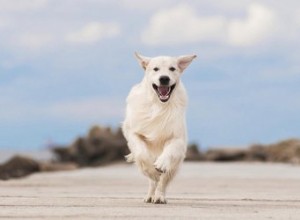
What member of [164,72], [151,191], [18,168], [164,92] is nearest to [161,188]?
[151,191]

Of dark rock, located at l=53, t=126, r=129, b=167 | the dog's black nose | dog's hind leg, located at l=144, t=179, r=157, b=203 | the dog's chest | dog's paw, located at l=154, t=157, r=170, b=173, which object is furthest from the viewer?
dark rock, located at l=53, t=126, r=129, b=167

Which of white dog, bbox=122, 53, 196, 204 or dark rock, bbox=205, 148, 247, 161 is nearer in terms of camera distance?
white dog, bbox=122, 53, 196, 204

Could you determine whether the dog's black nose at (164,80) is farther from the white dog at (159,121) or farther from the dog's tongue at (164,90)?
the dog's tongue at (164,90)

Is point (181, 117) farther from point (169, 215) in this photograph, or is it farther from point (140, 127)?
point (169, 215)

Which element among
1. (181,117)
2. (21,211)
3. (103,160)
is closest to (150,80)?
(181,117)

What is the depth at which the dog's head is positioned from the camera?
501 inches

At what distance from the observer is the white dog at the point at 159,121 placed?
12727 mm

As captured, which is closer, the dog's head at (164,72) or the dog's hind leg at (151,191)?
the dog's head at (164,72)

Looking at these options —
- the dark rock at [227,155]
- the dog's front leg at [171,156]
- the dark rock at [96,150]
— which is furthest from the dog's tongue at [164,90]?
the dark rock at [227,155]

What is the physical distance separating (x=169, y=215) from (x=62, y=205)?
178 cm

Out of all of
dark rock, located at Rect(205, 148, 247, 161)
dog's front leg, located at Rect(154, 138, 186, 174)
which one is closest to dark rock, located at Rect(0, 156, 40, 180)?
dog's front leg, located at Rect(154, 138, 186, 174)

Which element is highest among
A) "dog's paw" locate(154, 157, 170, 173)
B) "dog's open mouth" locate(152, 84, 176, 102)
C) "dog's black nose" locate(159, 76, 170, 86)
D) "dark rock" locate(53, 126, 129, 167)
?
"dark rock" locate(53, 126, 129, 167)

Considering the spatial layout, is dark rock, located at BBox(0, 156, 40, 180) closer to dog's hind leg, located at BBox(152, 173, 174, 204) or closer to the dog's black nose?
dog's hind leg, located at BBox(152, 173, 174, 204)

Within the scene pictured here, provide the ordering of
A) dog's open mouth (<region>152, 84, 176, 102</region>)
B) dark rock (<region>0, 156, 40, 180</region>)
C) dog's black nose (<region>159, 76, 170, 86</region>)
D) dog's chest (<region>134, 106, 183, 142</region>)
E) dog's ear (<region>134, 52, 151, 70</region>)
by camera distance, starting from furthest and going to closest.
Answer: dark rock (<region>0, 156, 40, 180</region>) → dog's ear (<region>134, 52, 151, 70</region>) → dog's chest (<region>134, 106, 183, 142</region>) → dog's open mouth (<region>152, 84, 176, 102</region>) → dog's black nose (<region>159, 76, 170, 86</region>)
